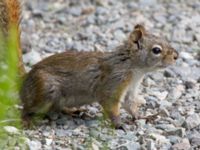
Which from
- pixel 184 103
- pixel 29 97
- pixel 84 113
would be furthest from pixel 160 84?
pixel 29 97

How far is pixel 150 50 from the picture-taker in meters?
6.49

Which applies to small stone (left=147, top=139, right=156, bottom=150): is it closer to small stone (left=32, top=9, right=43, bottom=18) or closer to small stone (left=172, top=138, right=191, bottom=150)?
small stone (left=172, top=138, right=191, bottom=150)

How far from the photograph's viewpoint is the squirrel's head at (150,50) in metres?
6.45

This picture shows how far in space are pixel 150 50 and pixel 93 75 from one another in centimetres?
51

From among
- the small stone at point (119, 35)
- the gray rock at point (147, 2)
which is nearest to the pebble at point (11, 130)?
the small stone at point (119, 35)

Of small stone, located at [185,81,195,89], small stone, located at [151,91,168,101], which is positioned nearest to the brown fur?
small stone, located at [151,91,168,101]

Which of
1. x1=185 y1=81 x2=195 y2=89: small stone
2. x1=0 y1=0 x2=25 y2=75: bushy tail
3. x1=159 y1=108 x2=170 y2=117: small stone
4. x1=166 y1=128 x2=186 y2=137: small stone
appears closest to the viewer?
x1=166 y1=128 x2=186 y2=137: small stone

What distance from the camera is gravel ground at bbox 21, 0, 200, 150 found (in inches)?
237

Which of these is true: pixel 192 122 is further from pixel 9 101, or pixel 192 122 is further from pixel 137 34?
pixel 9 101

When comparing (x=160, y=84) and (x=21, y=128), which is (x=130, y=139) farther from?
(x=160, y=84)

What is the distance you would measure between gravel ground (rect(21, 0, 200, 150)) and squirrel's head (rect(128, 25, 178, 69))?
48 centimetres

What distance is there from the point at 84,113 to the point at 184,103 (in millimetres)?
911

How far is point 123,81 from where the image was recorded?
639 centimetres

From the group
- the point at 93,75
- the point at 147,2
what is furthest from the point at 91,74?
the point at 147,2
